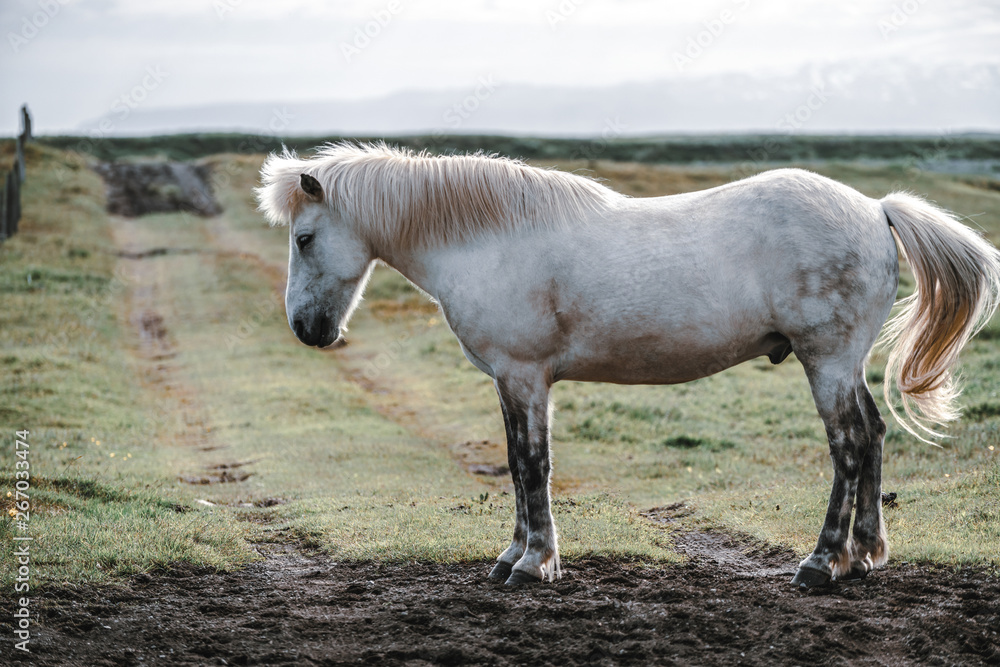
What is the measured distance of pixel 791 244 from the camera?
568cm

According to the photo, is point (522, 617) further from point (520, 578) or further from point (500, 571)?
point (500, 571)

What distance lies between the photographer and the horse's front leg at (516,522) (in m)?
6.03


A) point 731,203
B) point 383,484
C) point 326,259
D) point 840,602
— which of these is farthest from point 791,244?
point 383,484

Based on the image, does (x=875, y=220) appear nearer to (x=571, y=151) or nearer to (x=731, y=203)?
(x=731, y=203)

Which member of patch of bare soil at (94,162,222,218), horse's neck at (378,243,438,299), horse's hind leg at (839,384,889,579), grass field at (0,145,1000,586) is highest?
patch of bare soil at (94,162,222,218)

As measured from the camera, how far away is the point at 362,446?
453 inches

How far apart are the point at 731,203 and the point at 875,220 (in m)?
1.00

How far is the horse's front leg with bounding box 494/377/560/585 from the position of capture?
5.92 meters

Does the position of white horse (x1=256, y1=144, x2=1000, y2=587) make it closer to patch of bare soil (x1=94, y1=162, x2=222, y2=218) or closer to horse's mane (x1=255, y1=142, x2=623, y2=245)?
horse's mane (x1=255, y1=142, x2=623, y2=245)

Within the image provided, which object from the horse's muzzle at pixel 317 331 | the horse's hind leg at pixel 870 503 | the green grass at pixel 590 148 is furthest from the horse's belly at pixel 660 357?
the green grass at pixel 590 148

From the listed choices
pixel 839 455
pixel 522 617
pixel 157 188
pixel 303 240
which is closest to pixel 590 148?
pixel 157 188

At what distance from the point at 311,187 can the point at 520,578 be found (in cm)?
314

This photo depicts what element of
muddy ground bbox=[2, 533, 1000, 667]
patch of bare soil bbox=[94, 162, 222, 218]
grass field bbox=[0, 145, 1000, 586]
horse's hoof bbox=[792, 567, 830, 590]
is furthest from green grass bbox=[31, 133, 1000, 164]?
horse's hoof bbox=[792, 567, 830, 590]

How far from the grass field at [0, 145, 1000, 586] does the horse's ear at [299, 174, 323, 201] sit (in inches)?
112
